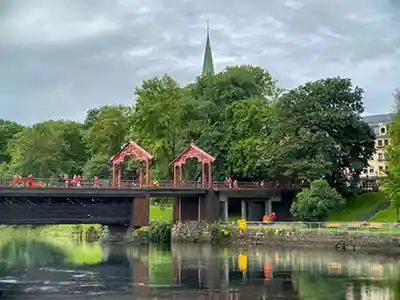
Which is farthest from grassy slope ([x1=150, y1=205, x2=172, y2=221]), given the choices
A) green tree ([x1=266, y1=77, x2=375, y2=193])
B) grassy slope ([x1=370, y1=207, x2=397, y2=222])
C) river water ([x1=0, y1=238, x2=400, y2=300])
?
grassy slope ([x1=370, y1=207, x2=397, y2=222])

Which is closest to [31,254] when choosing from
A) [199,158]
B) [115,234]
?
[115,234]

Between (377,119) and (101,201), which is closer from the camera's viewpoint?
(101,201)

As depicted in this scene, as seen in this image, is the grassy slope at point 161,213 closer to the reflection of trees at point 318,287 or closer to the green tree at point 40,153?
the green tree at point 40,153

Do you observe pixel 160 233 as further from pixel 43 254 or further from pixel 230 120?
pixel 230 120

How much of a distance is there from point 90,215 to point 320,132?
2672 centimetres

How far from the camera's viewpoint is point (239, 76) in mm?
93125

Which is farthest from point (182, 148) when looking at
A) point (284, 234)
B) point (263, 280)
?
point (263, 280)

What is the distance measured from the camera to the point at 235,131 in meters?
86.2

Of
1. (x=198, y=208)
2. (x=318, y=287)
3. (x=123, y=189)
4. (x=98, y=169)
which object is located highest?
(x=98, y=169)

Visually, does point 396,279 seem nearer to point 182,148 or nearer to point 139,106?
point 182,148

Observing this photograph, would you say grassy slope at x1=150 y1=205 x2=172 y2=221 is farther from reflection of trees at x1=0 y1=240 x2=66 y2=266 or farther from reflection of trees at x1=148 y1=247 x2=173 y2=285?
reflection of trees at x1=148 y1=247 x2=173 y2=285

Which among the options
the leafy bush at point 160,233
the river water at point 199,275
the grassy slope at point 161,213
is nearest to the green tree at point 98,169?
the grassy slope at point 161,213

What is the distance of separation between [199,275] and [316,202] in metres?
26.7

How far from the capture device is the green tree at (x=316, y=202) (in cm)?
6900
